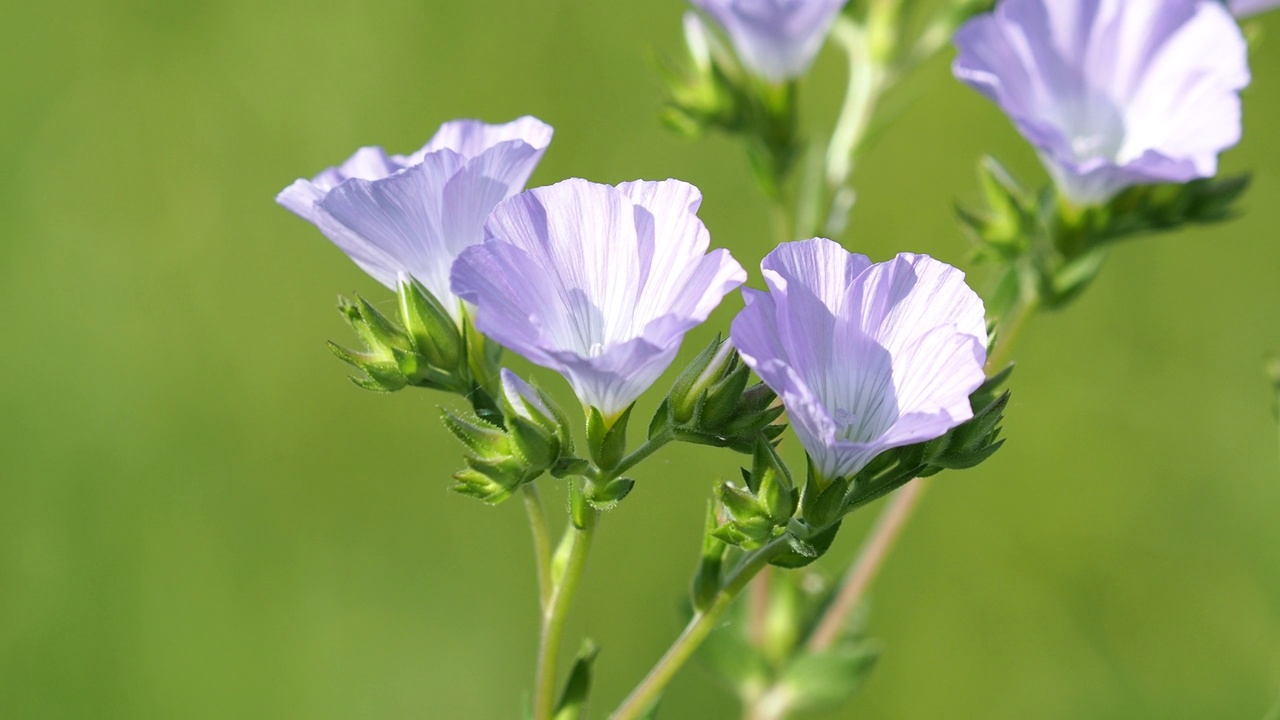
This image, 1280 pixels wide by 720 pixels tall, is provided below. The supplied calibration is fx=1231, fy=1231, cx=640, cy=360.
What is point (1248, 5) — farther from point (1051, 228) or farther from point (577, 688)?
point (577, 688)

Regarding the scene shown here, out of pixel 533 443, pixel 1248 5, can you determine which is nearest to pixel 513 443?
pixel 533 443

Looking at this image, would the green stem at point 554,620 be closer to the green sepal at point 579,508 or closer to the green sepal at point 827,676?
the green sepal at point 579,508

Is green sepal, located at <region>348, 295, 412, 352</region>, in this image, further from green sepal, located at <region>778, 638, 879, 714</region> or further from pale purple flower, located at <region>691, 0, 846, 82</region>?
green sepal, located at <region>778, 638, 879, 714</region>

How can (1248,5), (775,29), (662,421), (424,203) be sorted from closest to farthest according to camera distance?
(662,421), (424,203), (775,29), (1248,5)

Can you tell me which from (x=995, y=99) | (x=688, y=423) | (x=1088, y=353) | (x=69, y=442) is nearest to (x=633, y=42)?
(x=1088, y=353)

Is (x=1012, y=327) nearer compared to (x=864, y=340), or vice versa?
(x=864, y=340)

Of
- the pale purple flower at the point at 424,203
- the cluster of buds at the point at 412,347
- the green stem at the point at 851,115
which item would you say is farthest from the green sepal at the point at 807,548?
the green stem at the point at 851,115

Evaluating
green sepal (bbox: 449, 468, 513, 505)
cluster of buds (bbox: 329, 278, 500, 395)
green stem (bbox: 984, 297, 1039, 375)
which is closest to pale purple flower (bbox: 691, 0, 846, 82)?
green stem (bbox: 984, 297, 1039, 375)
